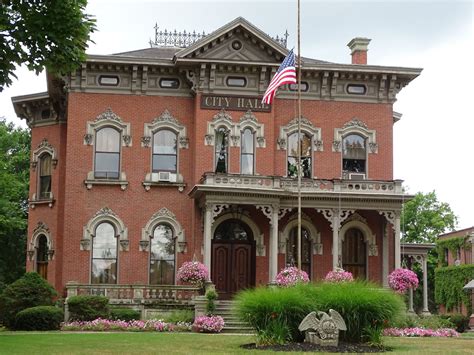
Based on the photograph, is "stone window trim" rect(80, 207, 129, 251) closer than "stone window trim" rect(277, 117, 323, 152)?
Yes

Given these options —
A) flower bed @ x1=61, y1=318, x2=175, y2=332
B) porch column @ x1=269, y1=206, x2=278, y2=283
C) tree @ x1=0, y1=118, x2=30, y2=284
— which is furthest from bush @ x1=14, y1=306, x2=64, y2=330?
tree @ x1=0, y1=118, x2=30, y2=284

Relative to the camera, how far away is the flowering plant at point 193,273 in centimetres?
3062

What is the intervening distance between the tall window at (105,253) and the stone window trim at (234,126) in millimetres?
5370

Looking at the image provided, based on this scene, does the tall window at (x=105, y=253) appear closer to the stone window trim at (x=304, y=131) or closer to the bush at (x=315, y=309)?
the stone window trim at (x=304, y=131)

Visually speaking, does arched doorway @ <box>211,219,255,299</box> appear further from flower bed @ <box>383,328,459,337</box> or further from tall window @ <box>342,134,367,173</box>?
flower bed @ <box>383,328,459,337</box>

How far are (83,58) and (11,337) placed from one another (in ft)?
27.2

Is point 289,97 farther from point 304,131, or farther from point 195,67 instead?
point 195,67

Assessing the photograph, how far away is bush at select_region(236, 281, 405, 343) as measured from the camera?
64.7 feet

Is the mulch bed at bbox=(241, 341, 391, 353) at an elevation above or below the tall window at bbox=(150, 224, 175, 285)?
below

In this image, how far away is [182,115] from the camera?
3481 centimetres

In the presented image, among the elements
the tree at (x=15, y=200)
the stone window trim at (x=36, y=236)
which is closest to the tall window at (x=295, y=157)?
the stone window trim at (x=36, y=236)

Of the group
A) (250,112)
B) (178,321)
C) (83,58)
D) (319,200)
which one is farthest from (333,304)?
(250,112)

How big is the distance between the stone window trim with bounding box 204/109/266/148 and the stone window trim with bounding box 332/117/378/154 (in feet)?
10.8

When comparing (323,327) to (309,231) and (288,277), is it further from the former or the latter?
(309,231)
